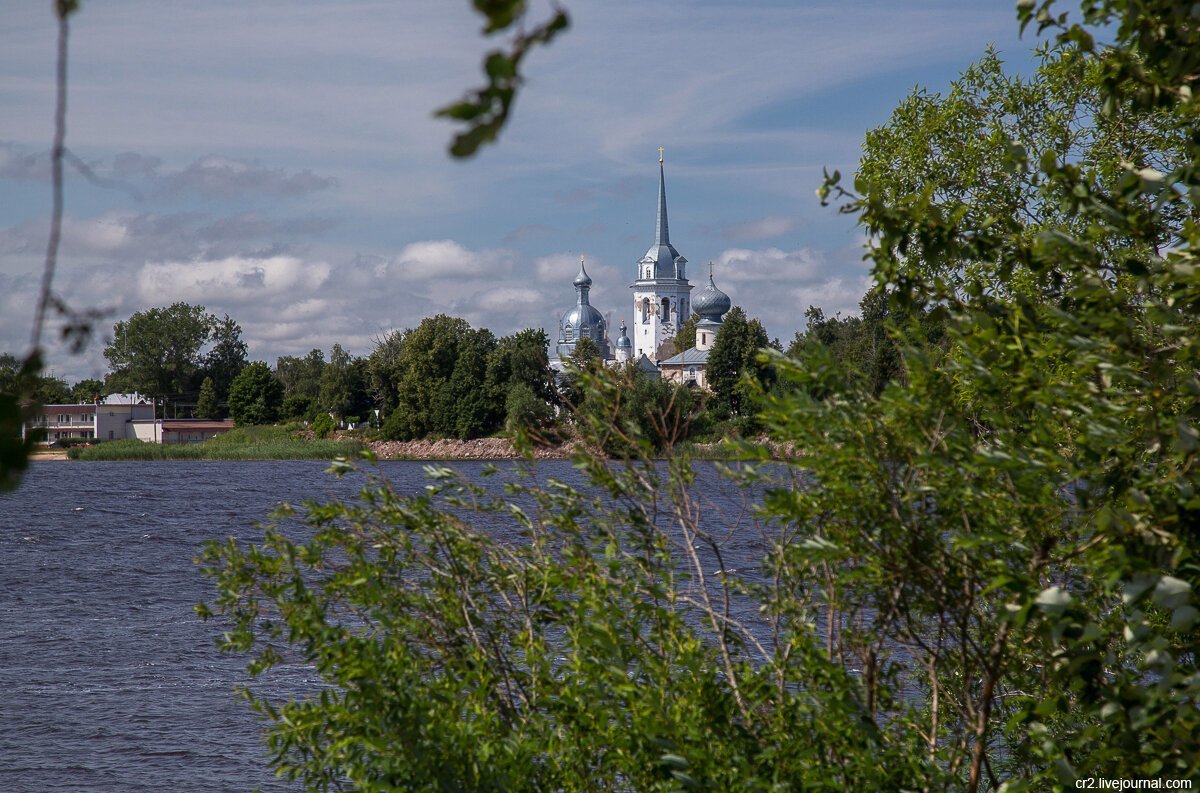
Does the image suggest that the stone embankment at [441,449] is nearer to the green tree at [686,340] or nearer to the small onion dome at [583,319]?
the green tree at [686,340]

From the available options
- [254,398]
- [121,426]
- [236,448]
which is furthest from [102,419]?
[236,448]

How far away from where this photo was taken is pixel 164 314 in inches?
4779

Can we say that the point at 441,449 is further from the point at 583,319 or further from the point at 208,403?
the point at 583,319

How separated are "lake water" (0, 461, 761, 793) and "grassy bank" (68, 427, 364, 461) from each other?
42158 millimetres

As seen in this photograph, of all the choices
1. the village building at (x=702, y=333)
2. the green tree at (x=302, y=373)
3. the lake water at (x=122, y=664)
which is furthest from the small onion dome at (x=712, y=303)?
the lake water at (x=122, y=664)

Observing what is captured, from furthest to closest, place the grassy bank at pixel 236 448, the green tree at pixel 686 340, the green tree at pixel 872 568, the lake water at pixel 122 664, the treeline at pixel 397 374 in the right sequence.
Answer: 1. the green tree at pixel 686 340
2. the grassy bank at pixel 236 448
3. the treeline at pixel 397 374
4. the lake water at pixel 122 664
5. the green tree at pixel 872 568

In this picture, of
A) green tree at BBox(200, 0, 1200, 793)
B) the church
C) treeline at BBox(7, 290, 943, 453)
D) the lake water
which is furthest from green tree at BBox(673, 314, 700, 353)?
green tree at BBox(200, 0, 1200, 793)

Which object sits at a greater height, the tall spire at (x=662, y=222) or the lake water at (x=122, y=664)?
the tall spire at (x=662, y=222)

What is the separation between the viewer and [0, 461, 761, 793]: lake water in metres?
14.4

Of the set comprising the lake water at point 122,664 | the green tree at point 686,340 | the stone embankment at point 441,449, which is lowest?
the lake water at point 122,664

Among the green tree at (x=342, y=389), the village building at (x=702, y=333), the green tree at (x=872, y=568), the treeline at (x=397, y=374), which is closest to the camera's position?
the green tree at (x=872, y=568)

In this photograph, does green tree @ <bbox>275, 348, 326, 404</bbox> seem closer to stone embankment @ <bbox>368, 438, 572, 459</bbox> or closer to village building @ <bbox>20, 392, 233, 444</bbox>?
village building @ <bbox>20, 392, 233, 444</bbox>

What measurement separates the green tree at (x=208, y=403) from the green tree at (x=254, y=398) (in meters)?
10.1

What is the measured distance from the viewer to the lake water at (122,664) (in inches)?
565
